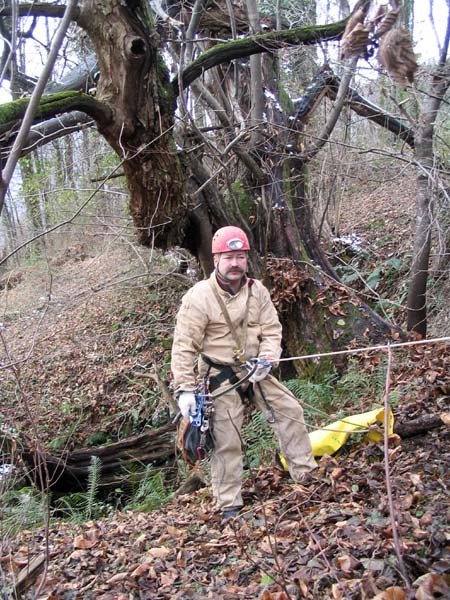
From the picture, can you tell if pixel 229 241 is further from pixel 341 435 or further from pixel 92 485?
pixel 92 485

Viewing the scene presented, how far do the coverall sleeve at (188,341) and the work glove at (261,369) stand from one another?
530mm

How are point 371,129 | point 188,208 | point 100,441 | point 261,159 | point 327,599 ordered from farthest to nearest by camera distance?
point 371,129, point 100,441, point 261,159, point 188,208, point 327,599

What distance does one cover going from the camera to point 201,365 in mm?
4996

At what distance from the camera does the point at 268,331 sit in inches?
196

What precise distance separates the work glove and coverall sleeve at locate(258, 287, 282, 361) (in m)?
0.11

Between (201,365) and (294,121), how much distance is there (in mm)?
4599

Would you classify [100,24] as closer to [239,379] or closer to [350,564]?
[239,379]

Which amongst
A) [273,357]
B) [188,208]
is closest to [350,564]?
[273,357]

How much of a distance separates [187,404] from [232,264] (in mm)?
1251

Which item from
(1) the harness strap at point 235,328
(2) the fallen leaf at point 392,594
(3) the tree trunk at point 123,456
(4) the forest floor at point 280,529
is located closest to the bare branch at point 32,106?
(4) the forest floor at point 280,529

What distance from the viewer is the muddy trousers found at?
4859 mm

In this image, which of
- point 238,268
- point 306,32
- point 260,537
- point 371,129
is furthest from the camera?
point 371,129

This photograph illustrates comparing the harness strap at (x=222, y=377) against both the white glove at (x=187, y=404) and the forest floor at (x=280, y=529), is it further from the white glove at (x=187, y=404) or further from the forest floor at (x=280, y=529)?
the forest floor at (x=280, y=529)

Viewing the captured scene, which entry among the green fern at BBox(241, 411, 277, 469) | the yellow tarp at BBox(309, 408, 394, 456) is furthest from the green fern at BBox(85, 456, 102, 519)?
the yellow tarp at BBox(309, 408, 394, 456)
